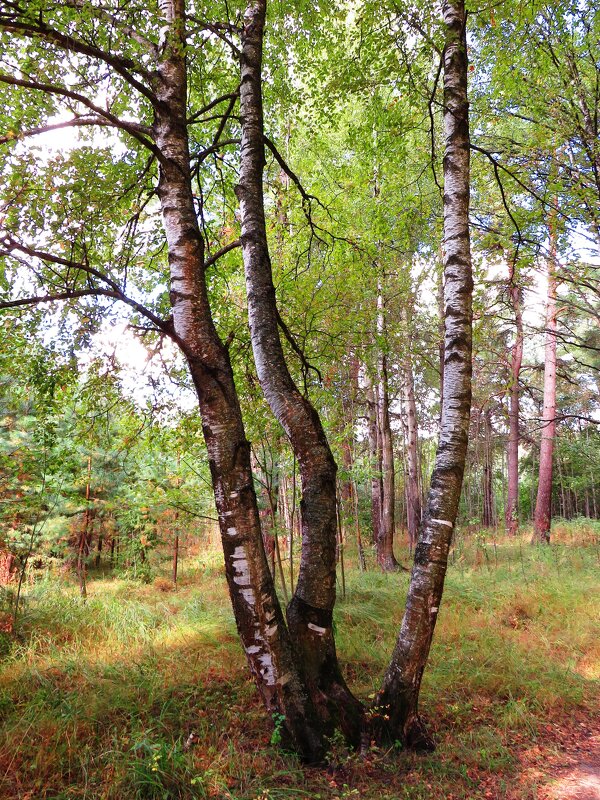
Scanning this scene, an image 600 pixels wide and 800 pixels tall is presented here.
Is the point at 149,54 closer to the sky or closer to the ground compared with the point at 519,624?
closer to the sky

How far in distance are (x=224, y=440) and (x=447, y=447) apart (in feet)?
5.80

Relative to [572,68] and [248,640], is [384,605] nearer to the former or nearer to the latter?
[248,640]

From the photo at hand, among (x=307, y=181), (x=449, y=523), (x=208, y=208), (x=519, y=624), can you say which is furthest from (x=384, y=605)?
(x=307, y=181)

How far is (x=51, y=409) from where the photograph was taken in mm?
4762

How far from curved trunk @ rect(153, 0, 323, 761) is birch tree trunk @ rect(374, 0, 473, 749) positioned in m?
0.74

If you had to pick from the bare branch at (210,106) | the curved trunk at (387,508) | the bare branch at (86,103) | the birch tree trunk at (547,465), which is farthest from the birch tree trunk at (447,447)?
the birch tree trunk at (547,465)

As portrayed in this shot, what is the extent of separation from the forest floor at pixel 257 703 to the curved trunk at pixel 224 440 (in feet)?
1.53

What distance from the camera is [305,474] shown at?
3.21 m

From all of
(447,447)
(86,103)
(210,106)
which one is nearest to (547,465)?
(447,447)

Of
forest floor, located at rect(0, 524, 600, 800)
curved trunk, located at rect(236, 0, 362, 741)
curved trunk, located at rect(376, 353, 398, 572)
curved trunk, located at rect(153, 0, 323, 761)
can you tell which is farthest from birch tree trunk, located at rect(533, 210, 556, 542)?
curved trunk, located at rect(153, 0, 323, 761)

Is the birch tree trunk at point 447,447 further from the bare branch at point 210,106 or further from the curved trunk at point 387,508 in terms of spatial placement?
the curved trunk at point 387,508

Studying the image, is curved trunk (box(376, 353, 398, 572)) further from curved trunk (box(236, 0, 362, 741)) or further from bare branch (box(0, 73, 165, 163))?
bare branch (box(0, 73, 165, 163))

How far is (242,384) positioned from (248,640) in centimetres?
296

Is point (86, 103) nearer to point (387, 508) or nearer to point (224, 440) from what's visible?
point (224, 440)
